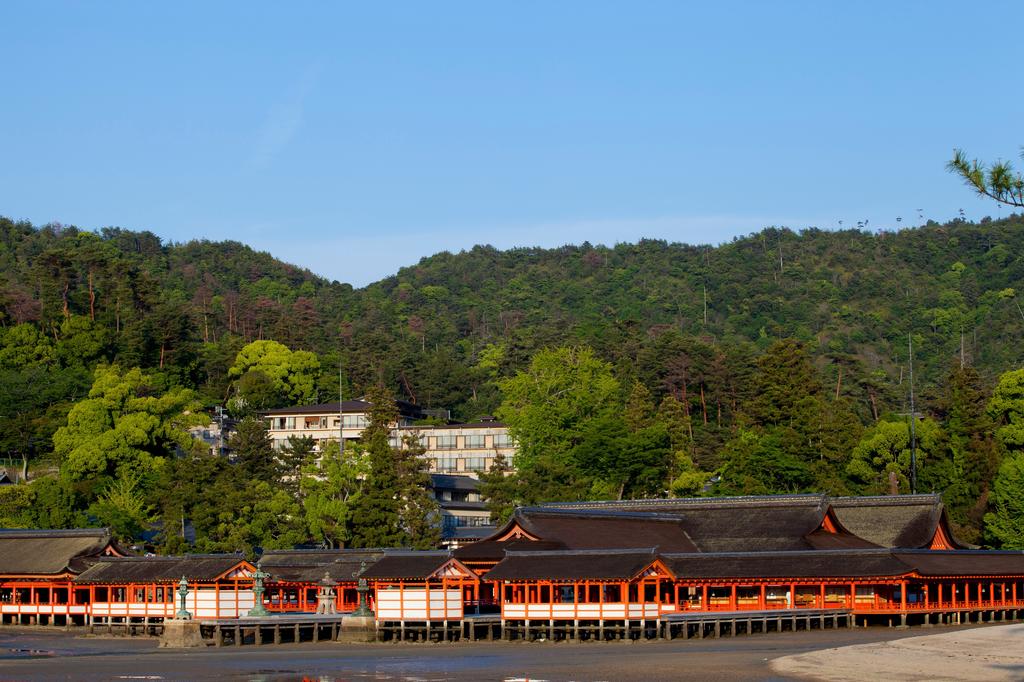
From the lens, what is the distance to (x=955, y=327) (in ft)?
530

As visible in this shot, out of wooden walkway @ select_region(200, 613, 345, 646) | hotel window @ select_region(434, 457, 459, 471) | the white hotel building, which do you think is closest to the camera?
wooden walkway @ select_region(200, 613, 345, 646)

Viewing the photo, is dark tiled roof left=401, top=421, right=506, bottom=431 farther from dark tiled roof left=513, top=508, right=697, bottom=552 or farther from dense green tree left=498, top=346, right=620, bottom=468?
dark tiled roof left=513, top=508, right=697, bottom=552

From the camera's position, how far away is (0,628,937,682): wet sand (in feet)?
114

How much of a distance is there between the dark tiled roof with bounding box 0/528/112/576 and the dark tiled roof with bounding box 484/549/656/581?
2166 centimetres

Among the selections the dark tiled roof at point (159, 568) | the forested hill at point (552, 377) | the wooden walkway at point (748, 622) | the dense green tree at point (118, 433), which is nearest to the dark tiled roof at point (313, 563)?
the forested hill at point (552, 377)

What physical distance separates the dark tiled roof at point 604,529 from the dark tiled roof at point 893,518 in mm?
7836

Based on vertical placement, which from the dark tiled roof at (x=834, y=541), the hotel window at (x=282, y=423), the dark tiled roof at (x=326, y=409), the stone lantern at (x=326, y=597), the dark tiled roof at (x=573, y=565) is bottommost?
the stone lantern at (x=326, y=597)

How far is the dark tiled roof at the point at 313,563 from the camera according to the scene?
A: 61719 millimetres

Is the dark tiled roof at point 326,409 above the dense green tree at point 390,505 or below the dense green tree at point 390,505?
above

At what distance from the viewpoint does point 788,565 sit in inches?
2159

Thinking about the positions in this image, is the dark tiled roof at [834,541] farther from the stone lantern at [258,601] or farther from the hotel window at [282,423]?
the hotel window at [282,423]

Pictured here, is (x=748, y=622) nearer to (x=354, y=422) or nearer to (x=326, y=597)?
(x=326, y=597)

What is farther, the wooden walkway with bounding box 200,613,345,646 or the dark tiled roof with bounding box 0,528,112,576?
the dark tiled roof with bounding box 0,528,112,576

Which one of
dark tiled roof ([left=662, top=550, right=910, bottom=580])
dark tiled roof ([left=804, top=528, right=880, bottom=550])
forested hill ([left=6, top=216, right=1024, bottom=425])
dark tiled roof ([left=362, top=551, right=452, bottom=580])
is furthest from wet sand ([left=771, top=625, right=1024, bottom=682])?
forested hill ([left=6, top=216, right=1024, bottom=425])
